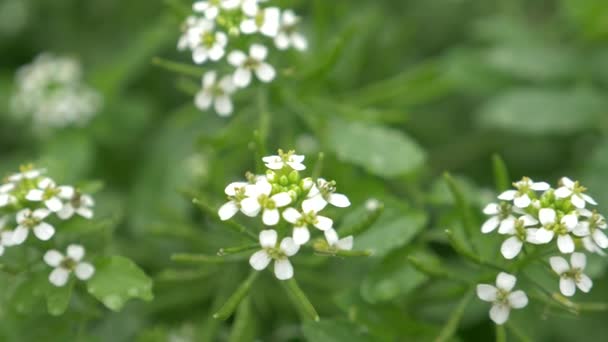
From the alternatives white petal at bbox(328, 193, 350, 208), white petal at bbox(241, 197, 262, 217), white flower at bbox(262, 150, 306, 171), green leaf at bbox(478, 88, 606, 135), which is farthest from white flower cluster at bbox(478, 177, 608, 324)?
green leaf at bbox(478, 88, 606, 135)

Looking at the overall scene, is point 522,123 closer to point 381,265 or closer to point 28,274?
point 381,265

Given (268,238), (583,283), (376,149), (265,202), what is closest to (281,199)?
(265,202)

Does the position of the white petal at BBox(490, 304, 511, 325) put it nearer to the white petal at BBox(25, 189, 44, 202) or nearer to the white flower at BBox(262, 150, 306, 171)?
the white flower at BBox(262, 150, 306, 171)

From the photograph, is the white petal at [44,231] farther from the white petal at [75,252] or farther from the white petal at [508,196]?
the white petal at [508,196]

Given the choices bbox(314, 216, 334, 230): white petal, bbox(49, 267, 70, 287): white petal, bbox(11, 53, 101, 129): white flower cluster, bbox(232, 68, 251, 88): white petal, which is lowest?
bbox(11, 53, 101, 129): white flower cluster

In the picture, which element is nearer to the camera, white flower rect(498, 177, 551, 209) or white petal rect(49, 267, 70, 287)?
white flower rect(498, 177, 551, 209)

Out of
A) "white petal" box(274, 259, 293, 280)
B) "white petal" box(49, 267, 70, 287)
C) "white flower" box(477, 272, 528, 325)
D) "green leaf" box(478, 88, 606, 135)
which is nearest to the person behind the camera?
"white petal" box(274, 259, 293, 280)
